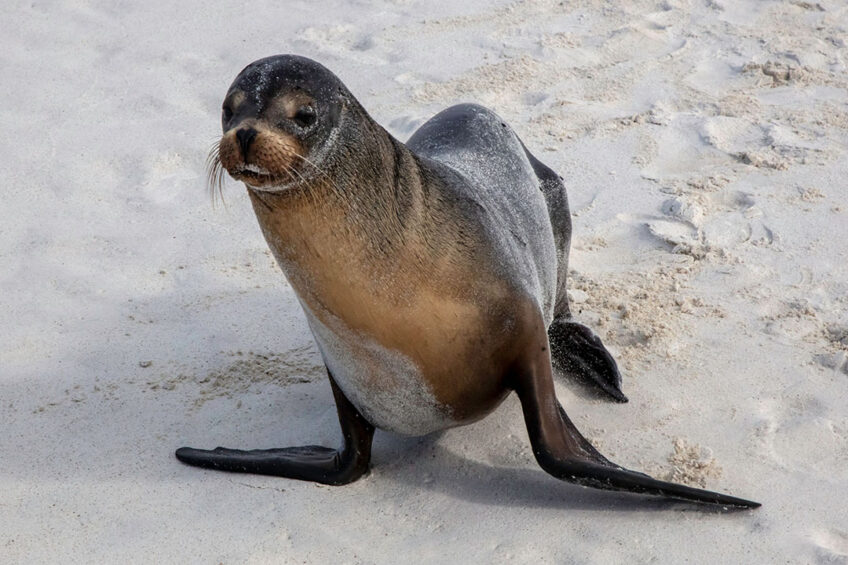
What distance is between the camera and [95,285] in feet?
15.4

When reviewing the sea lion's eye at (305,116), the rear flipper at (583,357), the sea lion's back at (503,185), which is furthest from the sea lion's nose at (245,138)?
the rear flipper at (583,357)

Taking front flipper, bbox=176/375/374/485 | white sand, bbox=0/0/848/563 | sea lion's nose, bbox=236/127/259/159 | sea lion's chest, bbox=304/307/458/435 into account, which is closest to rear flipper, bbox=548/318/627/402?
white sand, bbox=0/0/848/563

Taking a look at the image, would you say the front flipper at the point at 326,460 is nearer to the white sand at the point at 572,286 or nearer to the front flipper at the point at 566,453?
the white sand at the point at 572,286

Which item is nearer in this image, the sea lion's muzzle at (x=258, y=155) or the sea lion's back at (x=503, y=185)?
the sea lion's muzzle at (x=258, y=155)

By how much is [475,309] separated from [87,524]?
1.35 m


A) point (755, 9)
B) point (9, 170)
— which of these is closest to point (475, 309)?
point (9, 170)

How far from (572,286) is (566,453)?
1.41 metres

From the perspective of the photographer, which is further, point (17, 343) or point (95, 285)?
point (95, 285)

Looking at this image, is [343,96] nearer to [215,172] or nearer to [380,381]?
[215,172]

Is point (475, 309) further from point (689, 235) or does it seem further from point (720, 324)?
point (689, 235)

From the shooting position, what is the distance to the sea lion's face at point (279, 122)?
280cm

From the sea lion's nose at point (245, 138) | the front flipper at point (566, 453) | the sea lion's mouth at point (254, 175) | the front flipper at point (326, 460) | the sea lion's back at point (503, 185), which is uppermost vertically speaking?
the sea lion's nose at point (245, 138)

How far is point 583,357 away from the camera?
155 inches

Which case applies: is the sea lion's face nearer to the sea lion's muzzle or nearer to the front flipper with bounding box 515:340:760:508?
the sea lion's muzzle
